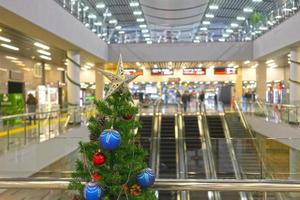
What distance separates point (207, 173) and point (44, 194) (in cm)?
645

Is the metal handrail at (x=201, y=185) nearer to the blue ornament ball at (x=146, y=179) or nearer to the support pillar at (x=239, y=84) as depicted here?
the blue ornament ball at (x=146, y=179)

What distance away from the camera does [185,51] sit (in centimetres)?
2555

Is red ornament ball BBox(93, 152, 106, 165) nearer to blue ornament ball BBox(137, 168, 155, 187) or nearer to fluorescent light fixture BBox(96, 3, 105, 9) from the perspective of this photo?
blue ornament ball BBox(137, 168, 155, 187)

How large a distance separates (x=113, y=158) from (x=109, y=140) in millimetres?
173

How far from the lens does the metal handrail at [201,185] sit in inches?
87.0

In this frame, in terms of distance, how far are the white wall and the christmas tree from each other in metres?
23.1

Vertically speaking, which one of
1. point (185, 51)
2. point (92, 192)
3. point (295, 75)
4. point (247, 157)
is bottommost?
point (247, 157)

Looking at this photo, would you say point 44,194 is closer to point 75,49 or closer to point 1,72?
point 75,49

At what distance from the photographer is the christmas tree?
2283 millimetres

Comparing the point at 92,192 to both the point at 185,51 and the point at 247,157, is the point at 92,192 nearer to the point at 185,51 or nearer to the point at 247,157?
the point at 247,157

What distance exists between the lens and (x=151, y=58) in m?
25.7

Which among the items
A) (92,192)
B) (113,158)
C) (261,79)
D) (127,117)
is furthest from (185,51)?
(92,192)

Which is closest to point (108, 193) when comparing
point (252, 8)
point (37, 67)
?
point (37, 67)

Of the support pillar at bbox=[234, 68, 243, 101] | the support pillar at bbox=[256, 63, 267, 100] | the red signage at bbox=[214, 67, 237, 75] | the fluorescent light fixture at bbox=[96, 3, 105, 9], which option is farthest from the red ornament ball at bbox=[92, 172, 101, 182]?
the red signage at bbox=[214, 67, 237, 75]
